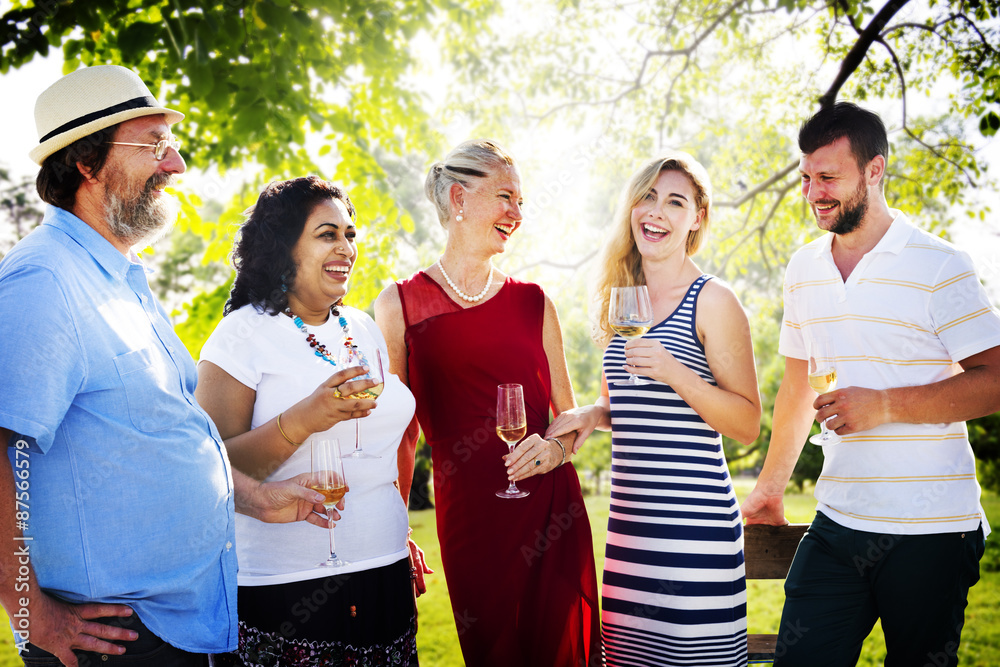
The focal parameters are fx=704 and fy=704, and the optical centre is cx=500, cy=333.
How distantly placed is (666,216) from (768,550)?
1.68 m

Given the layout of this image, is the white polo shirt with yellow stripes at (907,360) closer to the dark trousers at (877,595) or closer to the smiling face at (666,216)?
the dark trousers at (877,595)

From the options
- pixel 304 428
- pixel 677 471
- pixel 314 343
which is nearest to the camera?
pixel 304 428

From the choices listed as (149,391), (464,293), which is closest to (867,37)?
(464,293)

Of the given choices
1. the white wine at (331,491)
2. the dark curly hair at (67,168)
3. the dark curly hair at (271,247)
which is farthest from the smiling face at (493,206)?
the dark curly hair at (67,168)

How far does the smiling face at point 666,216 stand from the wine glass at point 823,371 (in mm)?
724

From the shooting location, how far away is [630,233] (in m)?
3.36

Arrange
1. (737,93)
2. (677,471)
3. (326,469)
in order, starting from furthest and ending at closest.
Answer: (737,93), (677,471), (326,469)

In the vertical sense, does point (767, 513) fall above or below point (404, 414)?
below

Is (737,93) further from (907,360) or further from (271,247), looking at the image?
(271,247)

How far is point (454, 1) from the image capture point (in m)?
7.46

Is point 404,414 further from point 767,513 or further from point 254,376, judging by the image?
point 767,513

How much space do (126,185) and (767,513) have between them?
9.96 feet

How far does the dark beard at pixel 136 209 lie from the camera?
229 centimetres

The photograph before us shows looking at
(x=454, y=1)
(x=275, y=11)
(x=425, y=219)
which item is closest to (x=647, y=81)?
(x=454, y=1)
